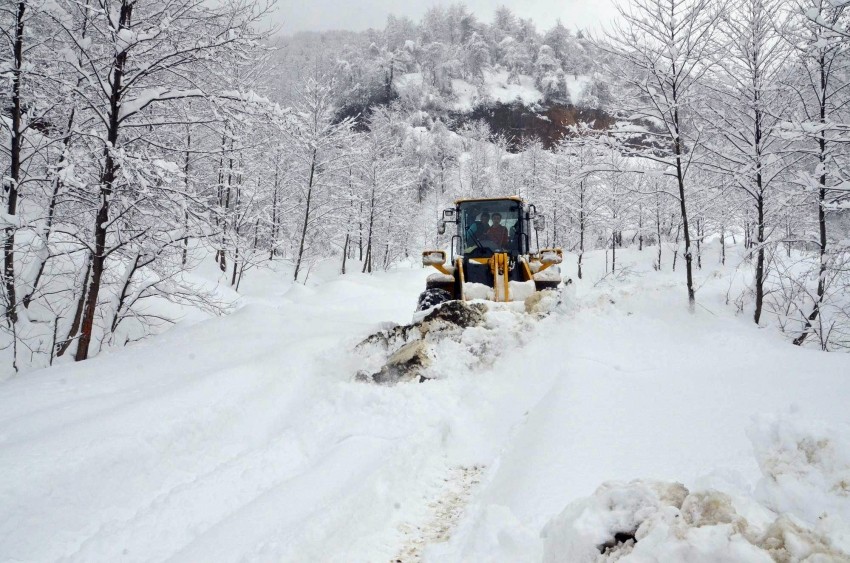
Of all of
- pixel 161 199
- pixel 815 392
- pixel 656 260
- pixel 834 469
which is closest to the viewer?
pixel 834 469

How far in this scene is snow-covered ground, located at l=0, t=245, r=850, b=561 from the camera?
200 cm

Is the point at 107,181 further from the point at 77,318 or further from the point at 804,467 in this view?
the point at 804,467

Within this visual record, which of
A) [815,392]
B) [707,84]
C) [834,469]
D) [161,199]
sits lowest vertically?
[815,392]

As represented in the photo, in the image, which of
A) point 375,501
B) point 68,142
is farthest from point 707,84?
point 68,142

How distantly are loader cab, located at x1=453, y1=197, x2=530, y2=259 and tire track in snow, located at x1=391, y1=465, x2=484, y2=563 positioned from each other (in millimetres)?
5967

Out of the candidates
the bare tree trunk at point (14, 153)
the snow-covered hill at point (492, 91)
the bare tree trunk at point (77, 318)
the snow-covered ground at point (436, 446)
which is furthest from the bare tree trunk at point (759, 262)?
the snow-covered hill at point (492, 91)

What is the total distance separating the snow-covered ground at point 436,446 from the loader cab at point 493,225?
3278 mm

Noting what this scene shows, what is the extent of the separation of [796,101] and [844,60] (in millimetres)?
869

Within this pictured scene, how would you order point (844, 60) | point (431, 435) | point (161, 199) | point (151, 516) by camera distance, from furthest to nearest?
1. point (844, 60)
2. point (161, 199)
3. point (431, 435)
4. point (151, 516)

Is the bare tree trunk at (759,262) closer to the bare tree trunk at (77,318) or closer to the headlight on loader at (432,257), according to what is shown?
the headlight on loader at (432,257)

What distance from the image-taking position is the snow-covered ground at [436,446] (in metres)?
2.00

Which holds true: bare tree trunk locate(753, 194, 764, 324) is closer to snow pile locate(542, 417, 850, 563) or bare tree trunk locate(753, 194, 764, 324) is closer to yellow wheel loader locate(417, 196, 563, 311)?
yellow wheel loader locate(417, 196, 563, 311)

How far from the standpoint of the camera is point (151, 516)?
2691 mm

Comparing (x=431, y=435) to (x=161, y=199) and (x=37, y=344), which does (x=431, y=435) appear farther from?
(x=37, y=344)
